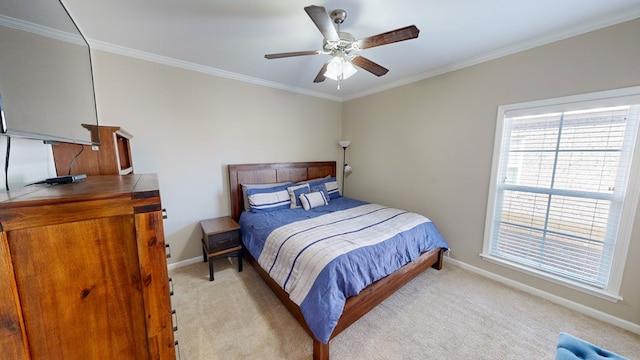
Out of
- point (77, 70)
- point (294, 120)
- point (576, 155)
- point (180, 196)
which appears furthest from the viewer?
point (294, 120)

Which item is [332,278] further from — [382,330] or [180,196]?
[180,196]

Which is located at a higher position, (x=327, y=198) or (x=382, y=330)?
(x=327, y=198)

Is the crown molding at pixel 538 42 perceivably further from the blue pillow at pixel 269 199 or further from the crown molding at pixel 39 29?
the crown molding at pixel 39 29

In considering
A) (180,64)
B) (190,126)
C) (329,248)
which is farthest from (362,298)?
(180,64)

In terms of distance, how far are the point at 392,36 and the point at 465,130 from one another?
1.69 meters

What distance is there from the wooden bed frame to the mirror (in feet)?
5.56

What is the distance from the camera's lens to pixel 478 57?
7.83ft

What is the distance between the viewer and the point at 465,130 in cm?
259

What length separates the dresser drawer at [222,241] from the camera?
2.42 m

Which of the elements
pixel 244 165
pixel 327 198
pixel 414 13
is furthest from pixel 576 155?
pixel 244 165

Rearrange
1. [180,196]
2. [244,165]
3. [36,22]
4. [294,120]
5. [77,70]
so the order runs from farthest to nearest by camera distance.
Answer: [294,120] → [244,165] → [180,196] → [77,70] → [36,22]

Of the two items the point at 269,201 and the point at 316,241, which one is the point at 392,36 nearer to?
the point at 316,241

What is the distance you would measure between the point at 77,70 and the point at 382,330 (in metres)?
2.92

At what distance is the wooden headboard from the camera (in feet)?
9.91
